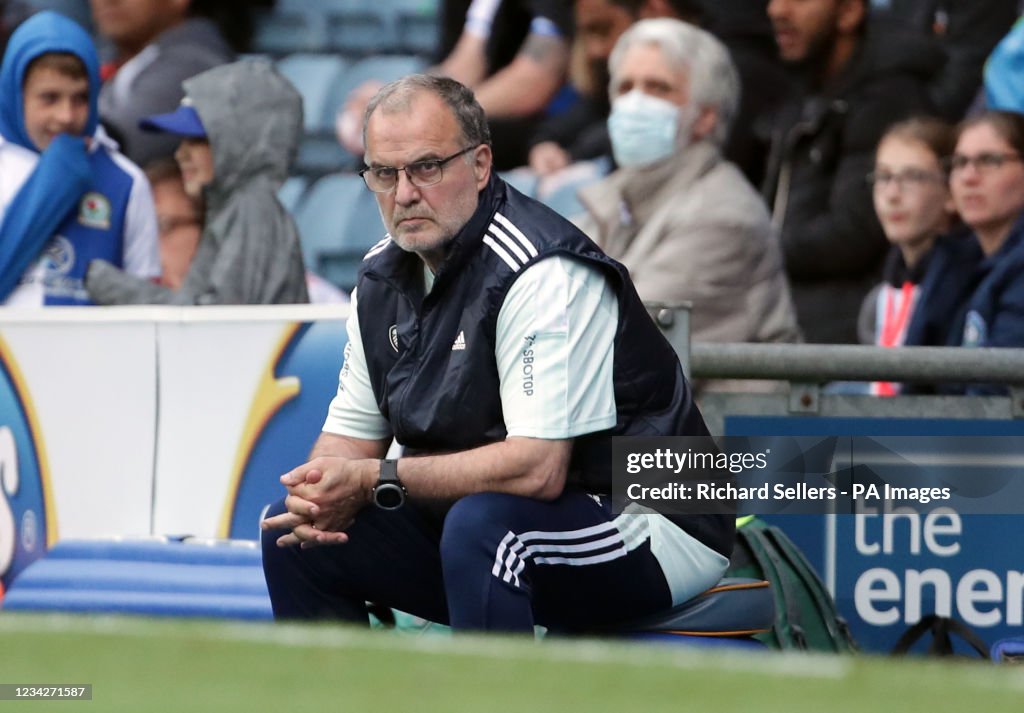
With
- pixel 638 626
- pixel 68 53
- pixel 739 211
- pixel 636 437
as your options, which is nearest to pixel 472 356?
pixel 636 437

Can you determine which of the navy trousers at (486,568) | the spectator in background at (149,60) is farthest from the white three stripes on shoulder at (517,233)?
the spectator in background at (149,60)

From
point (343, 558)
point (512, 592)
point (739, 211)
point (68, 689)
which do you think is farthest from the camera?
point (739, 211)

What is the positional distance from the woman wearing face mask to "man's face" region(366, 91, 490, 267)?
188 centimetres

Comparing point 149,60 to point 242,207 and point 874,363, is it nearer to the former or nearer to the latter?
point 242,207

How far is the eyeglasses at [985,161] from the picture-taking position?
6.40m

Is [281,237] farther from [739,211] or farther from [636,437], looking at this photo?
[636,437]

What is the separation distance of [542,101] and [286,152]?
182 cm

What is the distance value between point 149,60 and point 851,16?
2954mm

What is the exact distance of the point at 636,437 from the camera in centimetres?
447

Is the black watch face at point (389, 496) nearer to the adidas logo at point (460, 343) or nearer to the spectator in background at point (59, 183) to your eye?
the adidas logo at point (460, 343)

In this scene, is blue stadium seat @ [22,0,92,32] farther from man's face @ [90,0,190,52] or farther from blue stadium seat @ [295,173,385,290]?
blue stadium seat @ [295,173,385,290]

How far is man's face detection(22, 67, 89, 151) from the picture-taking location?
6.84 m

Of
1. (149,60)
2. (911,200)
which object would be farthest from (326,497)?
(149,60)

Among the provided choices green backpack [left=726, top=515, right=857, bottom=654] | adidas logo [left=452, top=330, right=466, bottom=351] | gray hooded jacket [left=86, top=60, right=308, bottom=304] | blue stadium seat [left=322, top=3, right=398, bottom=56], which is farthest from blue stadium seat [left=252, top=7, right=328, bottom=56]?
adidas logo [left=452, top=330, right=466, bottom=351]
